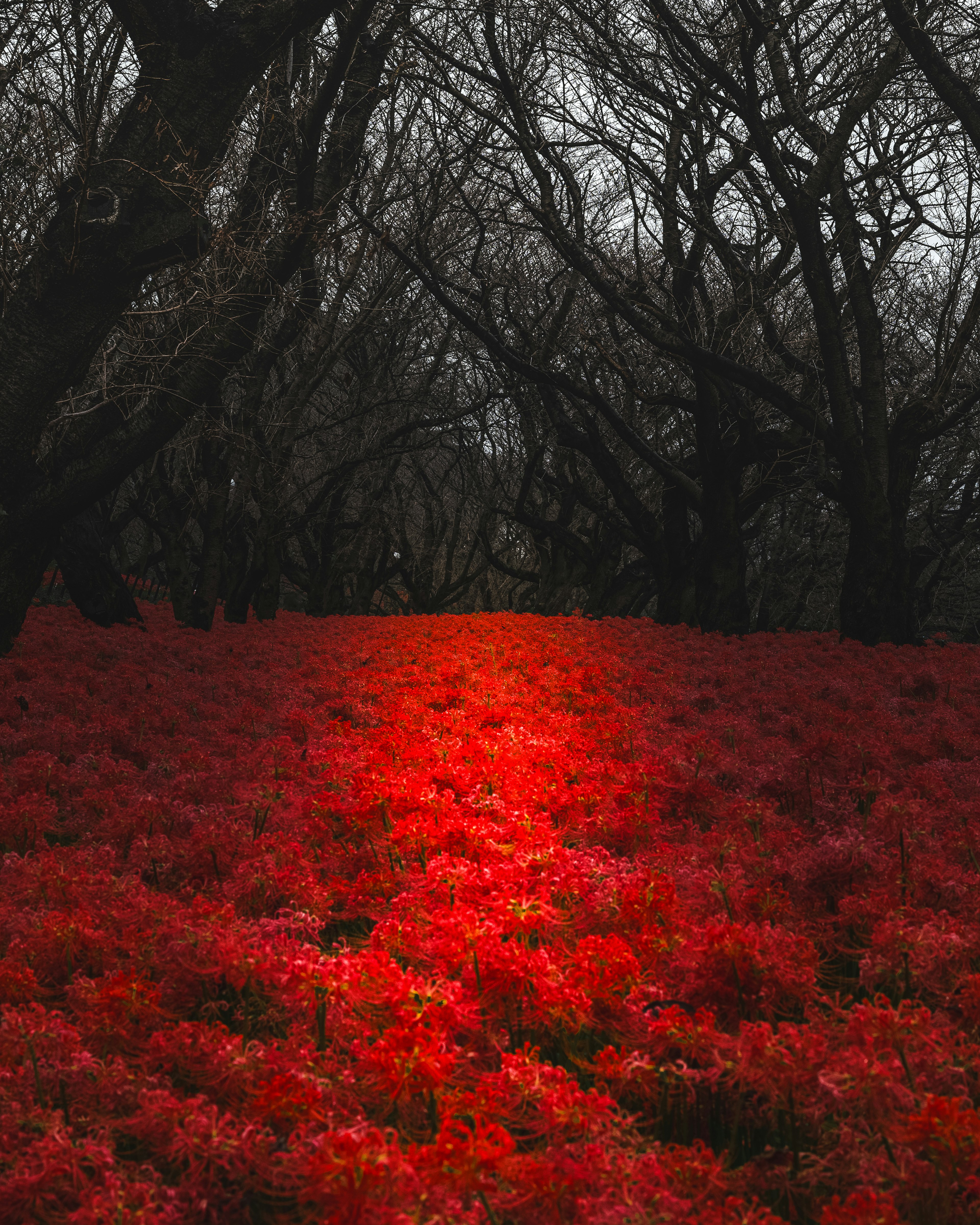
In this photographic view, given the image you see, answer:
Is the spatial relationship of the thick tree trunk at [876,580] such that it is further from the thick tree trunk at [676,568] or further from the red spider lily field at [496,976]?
the red spider lily field at [496,976]

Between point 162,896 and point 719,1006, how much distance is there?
1.59 meters

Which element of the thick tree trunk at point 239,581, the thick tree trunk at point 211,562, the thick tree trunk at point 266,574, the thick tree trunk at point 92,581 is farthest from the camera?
the thick tree trunk at point 239,581

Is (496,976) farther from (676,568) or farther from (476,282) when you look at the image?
(476,282)

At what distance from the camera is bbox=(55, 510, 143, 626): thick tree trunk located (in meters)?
10.2

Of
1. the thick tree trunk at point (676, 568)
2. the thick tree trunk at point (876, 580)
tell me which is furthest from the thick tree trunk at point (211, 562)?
the thick tree trunk at point (876, 580)

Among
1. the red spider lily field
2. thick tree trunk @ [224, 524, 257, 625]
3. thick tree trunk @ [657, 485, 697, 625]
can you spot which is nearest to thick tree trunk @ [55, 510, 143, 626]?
thick tree trunk @ [224, 524, 257, 625]

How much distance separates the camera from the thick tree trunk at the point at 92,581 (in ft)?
33.6

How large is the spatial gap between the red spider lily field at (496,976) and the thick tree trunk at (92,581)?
6.44 metres

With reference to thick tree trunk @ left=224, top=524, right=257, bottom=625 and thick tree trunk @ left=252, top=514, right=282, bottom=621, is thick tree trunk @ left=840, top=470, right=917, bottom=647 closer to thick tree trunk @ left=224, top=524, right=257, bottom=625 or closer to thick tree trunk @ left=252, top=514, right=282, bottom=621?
thick tree trunk @ left=224, top=524, right=257, bottom=625

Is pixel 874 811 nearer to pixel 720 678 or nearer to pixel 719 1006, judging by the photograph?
pixel 719 1006

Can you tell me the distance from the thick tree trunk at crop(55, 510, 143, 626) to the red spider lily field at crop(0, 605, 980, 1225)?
253 inches

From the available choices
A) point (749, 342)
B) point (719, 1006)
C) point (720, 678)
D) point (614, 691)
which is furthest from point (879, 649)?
point (719, 1006)

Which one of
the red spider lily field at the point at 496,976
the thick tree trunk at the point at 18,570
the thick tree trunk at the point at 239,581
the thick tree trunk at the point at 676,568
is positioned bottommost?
the red spider lily field at the point at 496,976

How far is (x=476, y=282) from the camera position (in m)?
17.3
